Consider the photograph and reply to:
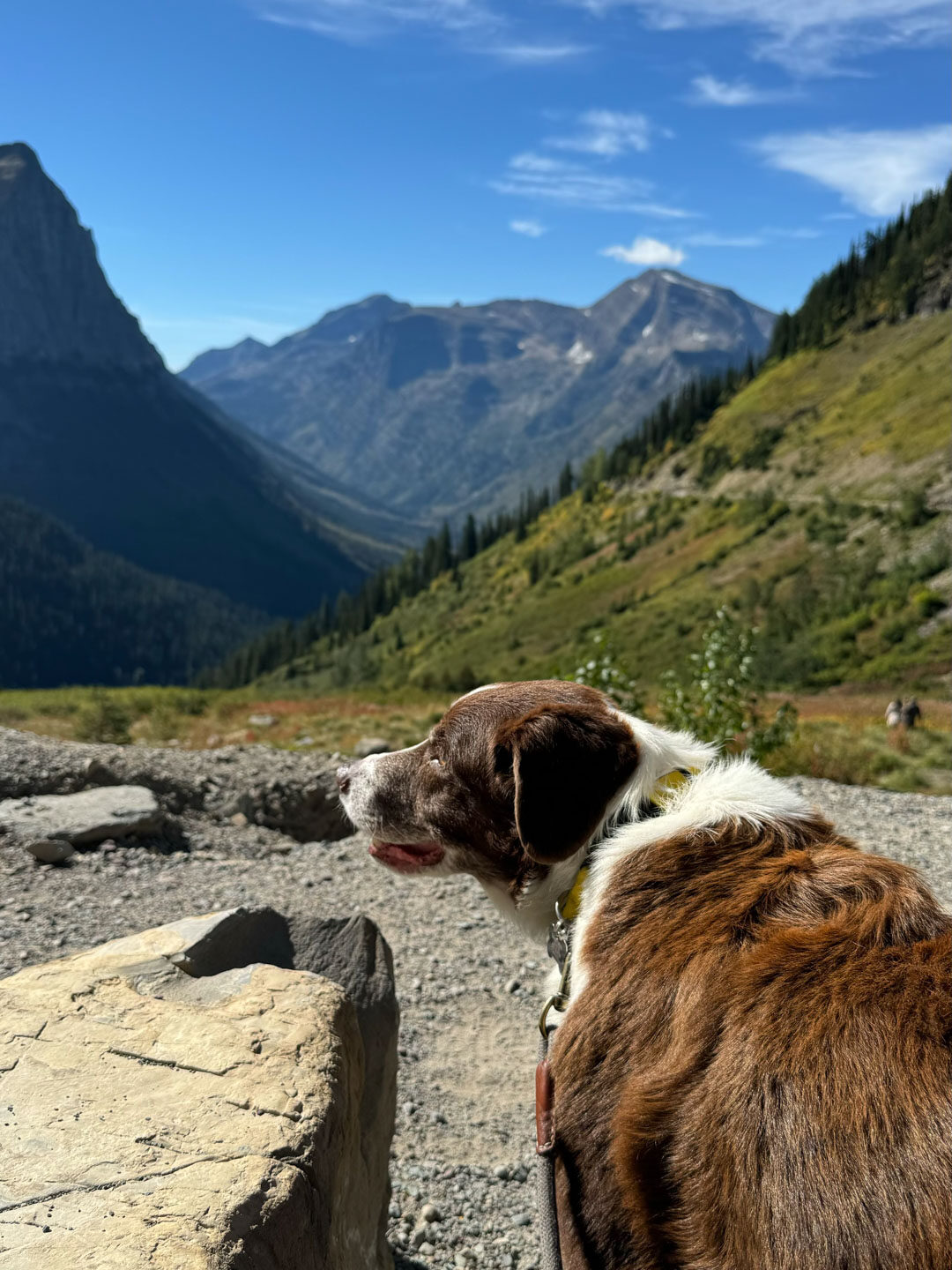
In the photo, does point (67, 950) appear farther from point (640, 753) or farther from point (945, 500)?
point (945, 500)

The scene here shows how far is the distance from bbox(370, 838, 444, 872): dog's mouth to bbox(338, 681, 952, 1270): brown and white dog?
0.27 m

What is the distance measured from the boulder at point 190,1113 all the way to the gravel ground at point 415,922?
2.79 ft

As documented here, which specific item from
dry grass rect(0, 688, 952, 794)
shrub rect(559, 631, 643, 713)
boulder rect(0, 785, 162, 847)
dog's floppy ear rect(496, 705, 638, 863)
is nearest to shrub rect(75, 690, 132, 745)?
dry grass rect(0, 688, 952, 794)

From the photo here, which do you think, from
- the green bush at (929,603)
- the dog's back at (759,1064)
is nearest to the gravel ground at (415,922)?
the dog's back at (759,1064)

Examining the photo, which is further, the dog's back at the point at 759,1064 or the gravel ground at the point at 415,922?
the gravel ground at the point at 415,922

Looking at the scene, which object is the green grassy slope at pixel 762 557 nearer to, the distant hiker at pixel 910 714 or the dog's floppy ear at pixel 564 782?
the distant hiker at pixel 910 714

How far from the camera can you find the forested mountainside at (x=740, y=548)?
47969mm

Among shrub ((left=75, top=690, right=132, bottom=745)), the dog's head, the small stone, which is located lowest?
shrub ((left=75, top=690, right=132, bottom=745))

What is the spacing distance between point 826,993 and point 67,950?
5.73 metres

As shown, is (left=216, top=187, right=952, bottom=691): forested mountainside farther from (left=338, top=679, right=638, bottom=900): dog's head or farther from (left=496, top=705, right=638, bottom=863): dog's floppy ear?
(left=496, top=705, right=638, bottom=863): dog's floppy ear

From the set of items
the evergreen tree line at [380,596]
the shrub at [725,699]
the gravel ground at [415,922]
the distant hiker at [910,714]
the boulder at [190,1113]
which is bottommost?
the evergreen tree line at [380,596]

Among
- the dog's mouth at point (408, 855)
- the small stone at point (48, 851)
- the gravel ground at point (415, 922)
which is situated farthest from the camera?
the small stone at point (48, 851)

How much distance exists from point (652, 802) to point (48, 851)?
7.22 meters

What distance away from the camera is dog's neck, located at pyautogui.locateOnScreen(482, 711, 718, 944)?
2912mm
